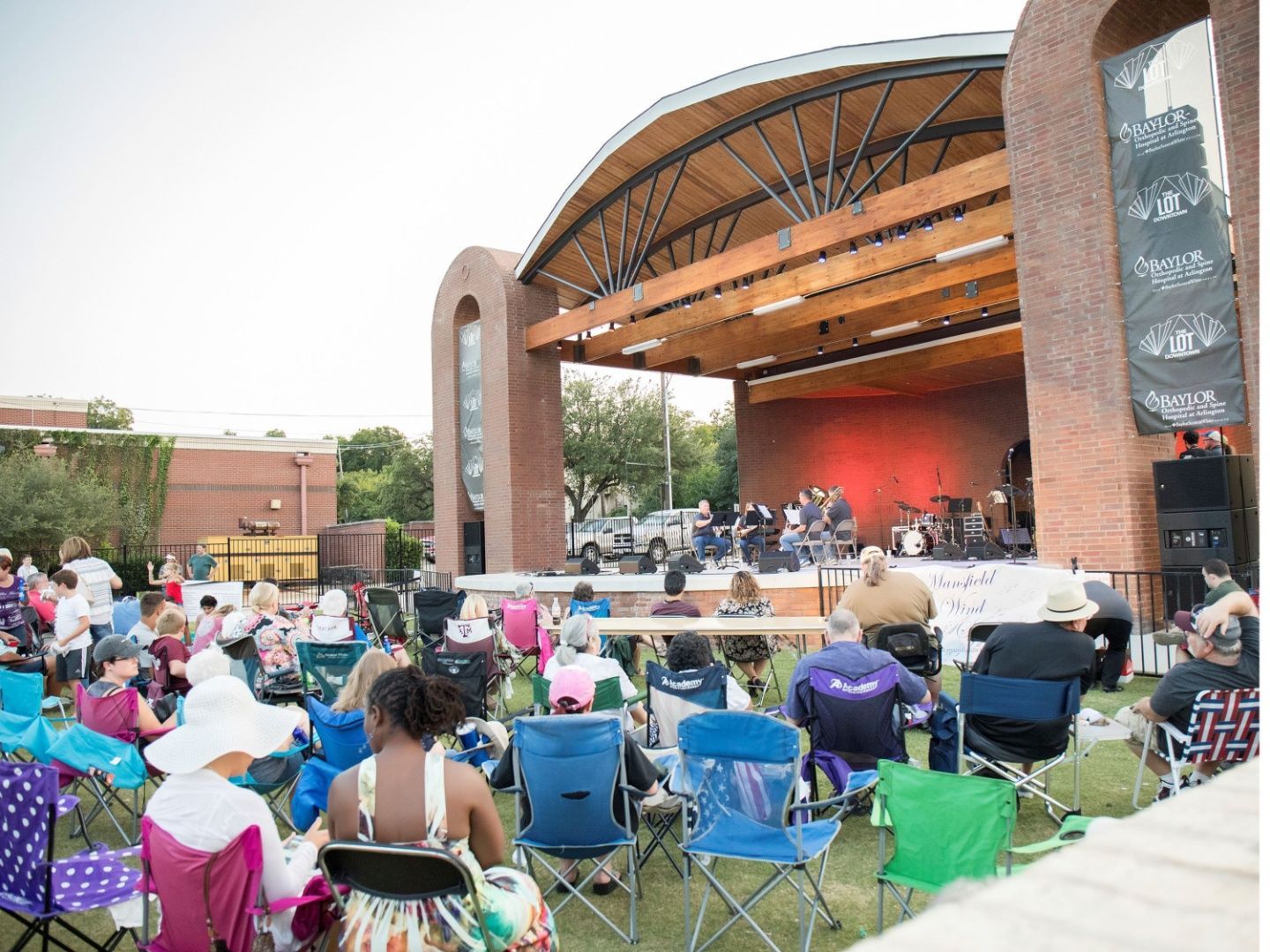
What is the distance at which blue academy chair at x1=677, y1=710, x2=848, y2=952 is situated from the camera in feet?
11.5

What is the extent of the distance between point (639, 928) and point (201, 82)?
15172 millimetres

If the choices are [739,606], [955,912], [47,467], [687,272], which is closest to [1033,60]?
[687,272]

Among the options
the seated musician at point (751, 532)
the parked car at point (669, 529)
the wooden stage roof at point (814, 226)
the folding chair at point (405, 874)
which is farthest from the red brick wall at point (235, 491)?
the folding chair at point (405, 874)

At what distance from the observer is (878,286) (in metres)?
14.3

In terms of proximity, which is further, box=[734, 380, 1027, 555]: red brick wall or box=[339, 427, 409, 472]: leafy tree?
box=[339, 427, 409, 472]: leafy tree

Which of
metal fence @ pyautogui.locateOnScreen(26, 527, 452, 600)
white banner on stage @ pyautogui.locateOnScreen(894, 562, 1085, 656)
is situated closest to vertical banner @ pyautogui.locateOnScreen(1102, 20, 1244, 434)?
white banner on stage @ pyautogui.locateOnScreen(894, 562, 1085, 656)

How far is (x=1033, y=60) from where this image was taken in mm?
9992

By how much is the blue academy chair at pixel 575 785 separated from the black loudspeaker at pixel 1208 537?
23.4 feet

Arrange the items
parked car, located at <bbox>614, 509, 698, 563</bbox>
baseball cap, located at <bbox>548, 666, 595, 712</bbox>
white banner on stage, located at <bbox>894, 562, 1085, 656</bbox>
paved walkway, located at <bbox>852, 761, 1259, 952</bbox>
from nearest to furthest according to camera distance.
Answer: paved walkway, located at <bbox>852, 761, 1259, 952</bbox> < baseball cap, located at <bbox>548, 666, 595, 712</bbox> < white banner on stage, located at <bbox>894, 562, 1085, 656</bbox> < parked car, located at <bbox>614, 509, 698, 563</bbox>

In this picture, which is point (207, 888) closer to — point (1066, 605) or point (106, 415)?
point (1066, 605)

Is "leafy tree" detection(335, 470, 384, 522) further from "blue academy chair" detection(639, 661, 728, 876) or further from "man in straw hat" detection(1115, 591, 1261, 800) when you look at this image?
"man in straw hat" detection(1115, 591, 1261, 800)

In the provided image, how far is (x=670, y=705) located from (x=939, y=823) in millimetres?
2064

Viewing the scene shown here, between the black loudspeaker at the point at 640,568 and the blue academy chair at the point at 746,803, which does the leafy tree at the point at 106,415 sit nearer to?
the black loudspeaker at the point at 640,568

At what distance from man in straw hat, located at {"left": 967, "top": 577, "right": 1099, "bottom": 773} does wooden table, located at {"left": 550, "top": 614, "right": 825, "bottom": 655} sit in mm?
2291
